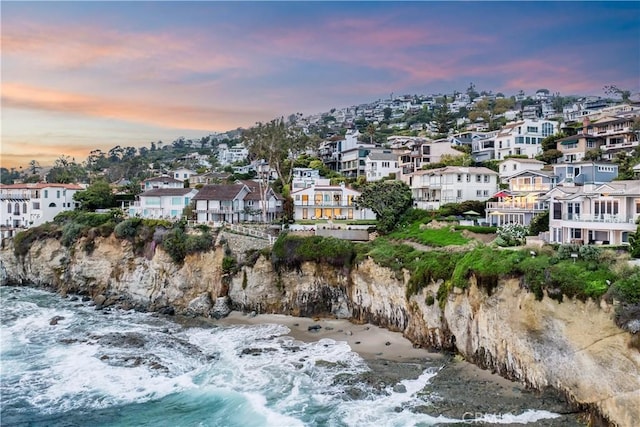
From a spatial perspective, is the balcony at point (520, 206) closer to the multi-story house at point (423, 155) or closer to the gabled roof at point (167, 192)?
the multi-story house at point (423, 155)

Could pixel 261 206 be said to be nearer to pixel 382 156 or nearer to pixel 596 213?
pixel 382 156

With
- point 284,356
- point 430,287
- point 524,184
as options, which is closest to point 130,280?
point 284,356

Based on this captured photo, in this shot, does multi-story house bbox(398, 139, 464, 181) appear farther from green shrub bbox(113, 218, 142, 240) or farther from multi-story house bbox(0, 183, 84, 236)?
multi-story house bbox(0, 183, 84, 236)

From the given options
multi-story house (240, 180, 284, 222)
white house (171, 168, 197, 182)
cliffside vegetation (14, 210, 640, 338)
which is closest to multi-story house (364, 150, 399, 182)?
multi-story house (240, 180, 284, 222)

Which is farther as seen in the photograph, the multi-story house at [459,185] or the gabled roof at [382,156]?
the gabled roof at [382,156]

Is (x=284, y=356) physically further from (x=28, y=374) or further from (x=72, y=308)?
(x=72, y=308)

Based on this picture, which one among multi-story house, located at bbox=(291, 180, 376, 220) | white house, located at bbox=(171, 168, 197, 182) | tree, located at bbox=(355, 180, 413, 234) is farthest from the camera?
white house, located at bbox=(171, 168, 197, 182)

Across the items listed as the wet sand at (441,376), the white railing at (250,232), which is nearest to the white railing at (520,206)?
the wet sand at (441,376)
